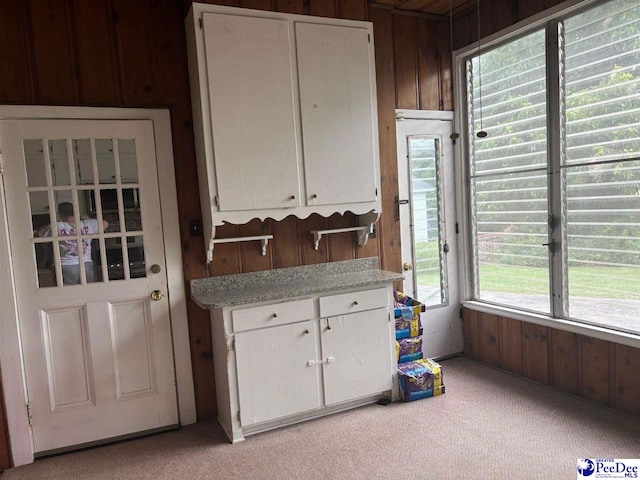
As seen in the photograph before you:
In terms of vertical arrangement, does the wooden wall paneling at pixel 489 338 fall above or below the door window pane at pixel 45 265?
below

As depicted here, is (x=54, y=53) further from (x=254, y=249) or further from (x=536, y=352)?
(x=536, y=352)

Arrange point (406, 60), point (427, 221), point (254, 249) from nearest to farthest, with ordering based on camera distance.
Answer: point (254, 249) < point (406, 60) < point (427, 221)

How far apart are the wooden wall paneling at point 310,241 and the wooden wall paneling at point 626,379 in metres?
1.89

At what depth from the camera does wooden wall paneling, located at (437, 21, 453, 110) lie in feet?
12.3

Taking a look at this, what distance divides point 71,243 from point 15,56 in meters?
1.05

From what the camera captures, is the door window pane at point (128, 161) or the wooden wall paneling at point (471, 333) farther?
the wooden wall paneling at point (471, 333)

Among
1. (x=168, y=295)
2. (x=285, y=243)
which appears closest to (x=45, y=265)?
(x=168, y=295)

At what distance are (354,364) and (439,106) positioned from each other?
215 centimetres

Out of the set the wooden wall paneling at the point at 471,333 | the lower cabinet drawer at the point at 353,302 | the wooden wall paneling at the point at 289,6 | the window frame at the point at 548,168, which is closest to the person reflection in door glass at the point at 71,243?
the lower cabinet drawer at the point at 353,302

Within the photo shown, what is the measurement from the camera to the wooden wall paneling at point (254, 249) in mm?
3035

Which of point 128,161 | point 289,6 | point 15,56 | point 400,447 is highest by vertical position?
point 289,6

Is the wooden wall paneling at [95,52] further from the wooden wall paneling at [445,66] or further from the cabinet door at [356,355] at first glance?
the wooden wall paneling at [445,66]

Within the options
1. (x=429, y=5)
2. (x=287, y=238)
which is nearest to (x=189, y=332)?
(x=287, y=238)

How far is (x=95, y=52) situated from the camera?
8.80ft
